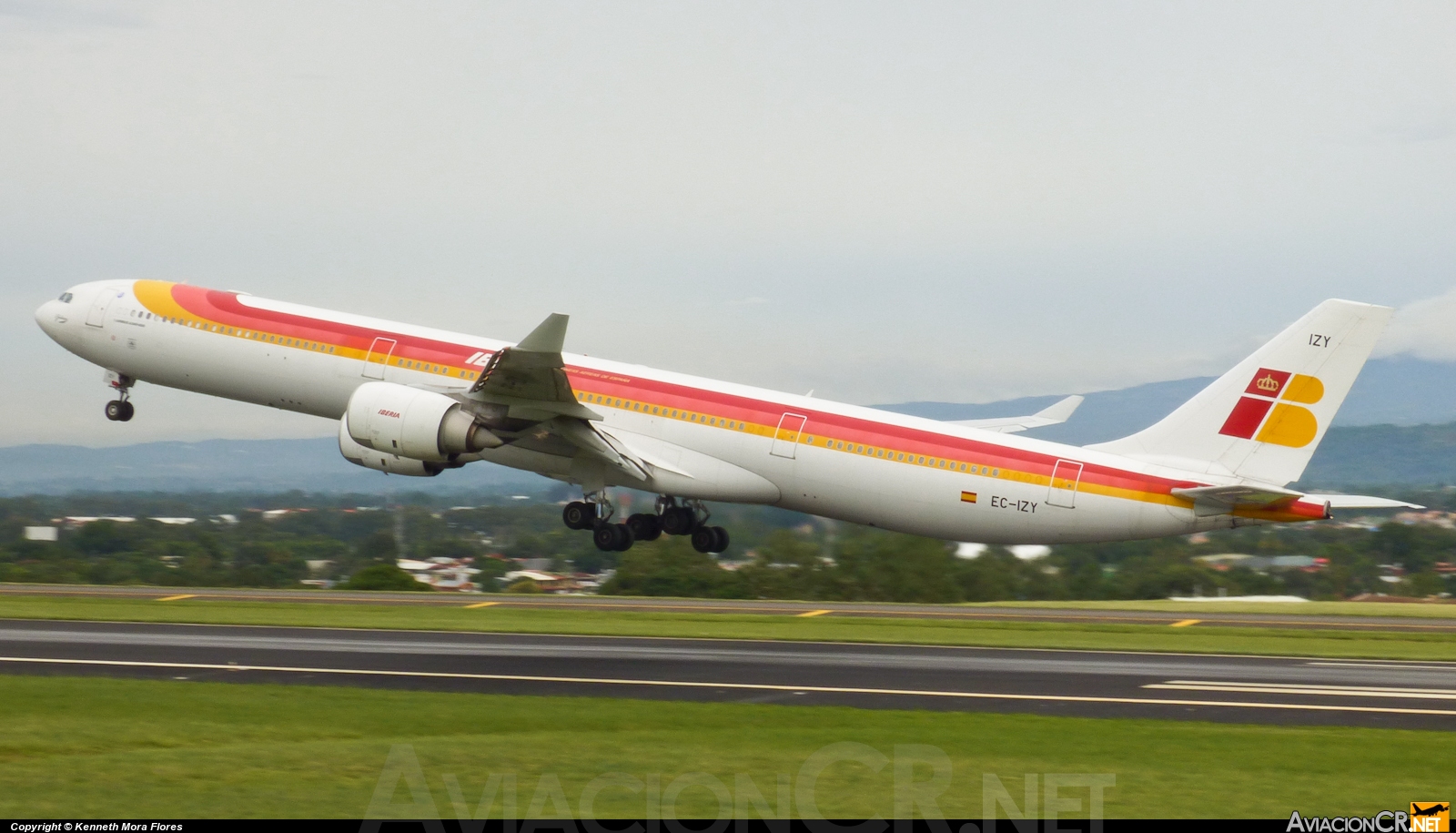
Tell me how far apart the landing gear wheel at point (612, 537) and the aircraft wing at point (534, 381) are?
13.2ft

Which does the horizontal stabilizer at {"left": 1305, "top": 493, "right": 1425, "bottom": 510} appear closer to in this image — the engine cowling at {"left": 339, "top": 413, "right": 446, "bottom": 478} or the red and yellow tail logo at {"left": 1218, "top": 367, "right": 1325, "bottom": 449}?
the red and yellow tail logo at {"left": 1218, "top": 367, "right": 1325, "bottom": 449}

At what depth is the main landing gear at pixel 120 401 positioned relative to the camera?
49.3 meters

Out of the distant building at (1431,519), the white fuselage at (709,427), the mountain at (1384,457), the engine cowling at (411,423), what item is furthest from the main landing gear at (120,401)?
the mountain at (1384,457)

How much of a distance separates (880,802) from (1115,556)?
4680 centimetres

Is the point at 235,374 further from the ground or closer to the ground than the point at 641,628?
further from the ground

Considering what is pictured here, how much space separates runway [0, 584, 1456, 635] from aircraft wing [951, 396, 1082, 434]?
19.0 feet

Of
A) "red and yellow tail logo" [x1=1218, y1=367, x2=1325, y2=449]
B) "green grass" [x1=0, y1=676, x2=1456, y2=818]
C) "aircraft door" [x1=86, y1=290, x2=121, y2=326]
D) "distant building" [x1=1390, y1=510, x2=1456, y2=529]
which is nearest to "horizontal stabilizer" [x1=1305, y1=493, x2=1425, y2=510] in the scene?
"red and yellow tail logo" [x1=1218, y1=367, x2=1325, y2=449]

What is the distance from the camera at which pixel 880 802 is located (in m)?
17.1

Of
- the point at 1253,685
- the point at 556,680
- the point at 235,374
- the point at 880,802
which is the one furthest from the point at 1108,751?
the point at 235,374

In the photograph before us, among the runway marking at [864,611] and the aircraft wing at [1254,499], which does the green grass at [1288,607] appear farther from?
the aircraft wing at [1254,499]

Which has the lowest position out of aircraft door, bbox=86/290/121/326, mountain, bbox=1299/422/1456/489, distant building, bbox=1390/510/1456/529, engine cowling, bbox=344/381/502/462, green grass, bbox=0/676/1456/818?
green grass, bbox=0/676/1456/818

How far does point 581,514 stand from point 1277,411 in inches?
770

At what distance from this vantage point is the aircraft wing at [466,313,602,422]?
3841cm

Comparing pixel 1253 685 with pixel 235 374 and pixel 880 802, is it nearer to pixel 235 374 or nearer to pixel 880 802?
pixel 880 802
